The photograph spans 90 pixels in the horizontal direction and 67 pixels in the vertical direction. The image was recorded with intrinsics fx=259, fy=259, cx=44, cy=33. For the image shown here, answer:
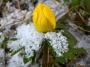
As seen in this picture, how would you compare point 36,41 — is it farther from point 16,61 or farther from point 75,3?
point 75,3

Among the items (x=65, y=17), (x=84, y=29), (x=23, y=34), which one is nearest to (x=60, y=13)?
(x=65, y=17)

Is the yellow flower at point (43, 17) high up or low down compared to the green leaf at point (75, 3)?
down

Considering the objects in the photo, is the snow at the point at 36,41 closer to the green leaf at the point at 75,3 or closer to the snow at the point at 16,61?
the snow at the point at 16,61

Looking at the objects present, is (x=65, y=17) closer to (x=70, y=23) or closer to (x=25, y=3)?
(x=70, y=23)

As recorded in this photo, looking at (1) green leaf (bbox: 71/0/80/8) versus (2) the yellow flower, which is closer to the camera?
(2) the yellow flower

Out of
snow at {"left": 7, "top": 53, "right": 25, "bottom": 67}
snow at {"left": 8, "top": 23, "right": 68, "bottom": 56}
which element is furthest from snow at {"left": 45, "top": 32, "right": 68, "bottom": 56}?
snow at {"left": 7, "top": 53, "right": 25, "bottom": 67}

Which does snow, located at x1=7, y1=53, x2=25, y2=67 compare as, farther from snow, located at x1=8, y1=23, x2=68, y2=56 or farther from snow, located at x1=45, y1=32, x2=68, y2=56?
snow, located at x1=45, y1=32, x2=68, y2=56

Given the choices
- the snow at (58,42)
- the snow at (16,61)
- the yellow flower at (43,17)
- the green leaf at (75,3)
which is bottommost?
the snow at (16,61)

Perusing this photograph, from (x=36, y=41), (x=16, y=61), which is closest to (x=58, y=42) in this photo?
(x=36, y=41)

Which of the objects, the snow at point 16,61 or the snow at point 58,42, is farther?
the snow at point 16,61

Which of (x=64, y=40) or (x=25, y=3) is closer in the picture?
(x=64, y=40)

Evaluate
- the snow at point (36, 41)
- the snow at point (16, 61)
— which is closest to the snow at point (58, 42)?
the snow at point (36, 41)
